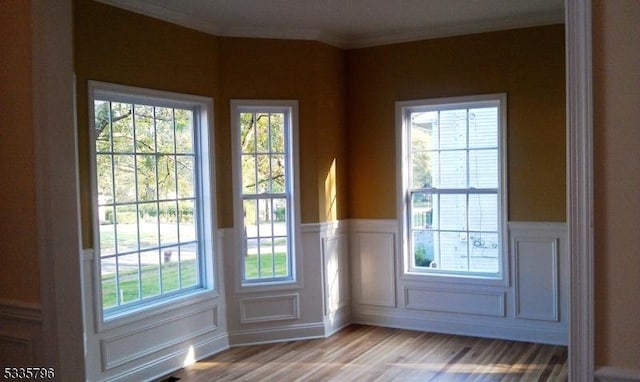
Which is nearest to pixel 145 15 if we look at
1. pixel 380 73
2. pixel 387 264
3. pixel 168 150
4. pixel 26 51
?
pixel 168 150

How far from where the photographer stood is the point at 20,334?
2621 millimetres

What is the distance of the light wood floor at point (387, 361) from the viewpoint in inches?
172

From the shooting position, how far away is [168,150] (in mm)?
4758

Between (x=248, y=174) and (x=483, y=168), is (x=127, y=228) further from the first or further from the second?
(x=483, y=168)

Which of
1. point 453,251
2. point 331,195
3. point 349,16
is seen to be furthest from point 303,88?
point 453,251

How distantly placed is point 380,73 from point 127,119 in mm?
2603

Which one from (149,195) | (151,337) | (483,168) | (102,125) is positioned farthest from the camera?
(483,168)

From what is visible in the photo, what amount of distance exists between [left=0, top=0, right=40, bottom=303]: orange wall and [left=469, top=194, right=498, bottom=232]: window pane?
13.1ft

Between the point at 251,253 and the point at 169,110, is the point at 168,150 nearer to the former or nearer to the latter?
the point at 169,110

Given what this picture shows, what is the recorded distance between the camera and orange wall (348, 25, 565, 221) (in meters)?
5.04

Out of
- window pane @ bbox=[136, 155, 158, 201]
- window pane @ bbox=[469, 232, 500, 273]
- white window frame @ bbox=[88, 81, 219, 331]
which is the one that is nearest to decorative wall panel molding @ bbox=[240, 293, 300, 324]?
white window frame @ bbox=[88, 81, 219, 331]

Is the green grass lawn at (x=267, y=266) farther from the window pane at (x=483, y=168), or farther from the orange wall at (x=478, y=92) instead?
the window pane at (x=483, y=168)

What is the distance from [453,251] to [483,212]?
1.63 feet

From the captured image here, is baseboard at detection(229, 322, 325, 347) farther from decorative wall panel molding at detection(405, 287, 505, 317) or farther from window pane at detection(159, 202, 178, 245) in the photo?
window pane at detection(159, 202, 178, 245)
